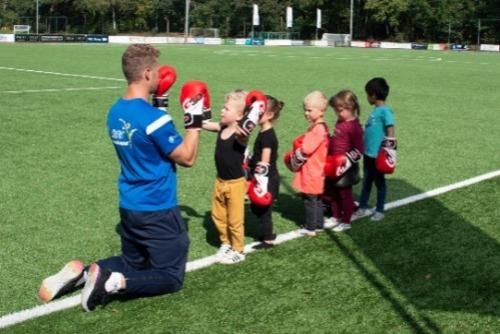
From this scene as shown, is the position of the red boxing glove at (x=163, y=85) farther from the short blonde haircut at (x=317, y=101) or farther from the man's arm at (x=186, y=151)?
the short blonde haircut at (x=317, y=101)

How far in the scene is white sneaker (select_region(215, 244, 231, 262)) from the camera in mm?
5018

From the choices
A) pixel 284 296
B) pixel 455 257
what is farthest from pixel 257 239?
pixel 455 257

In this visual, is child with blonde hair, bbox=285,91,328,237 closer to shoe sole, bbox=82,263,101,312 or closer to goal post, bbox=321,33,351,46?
shoe sole, bbox=82,263,101,312

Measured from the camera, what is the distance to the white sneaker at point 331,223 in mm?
6010

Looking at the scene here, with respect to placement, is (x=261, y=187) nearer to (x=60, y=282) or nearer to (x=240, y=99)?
(x=240, y=99)

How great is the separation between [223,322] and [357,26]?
92.9 metres

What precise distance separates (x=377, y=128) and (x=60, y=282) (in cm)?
339

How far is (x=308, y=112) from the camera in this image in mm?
5602

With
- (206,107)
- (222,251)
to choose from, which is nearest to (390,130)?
(222,251)

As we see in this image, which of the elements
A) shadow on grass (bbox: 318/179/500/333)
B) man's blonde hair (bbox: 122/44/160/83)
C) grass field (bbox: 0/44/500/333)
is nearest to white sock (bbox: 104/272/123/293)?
grass field (bbox: 0/44/500/333)

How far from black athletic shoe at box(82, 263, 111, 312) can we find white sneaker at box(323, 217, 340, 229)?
2486 mm

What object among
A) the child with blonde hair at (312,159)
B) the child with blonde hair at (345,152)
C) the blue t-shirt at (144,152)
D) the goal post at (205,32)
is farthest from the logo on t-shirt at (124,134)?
the goal post at (205,32)

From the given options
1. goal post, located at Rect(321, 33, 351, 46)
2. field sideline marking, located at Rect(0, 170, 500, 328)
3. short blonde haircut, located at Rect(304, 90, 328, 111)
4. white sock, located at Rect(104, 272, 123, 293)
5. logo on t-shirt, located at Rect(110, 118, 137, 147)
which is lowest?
field sideline marking, located at Rect(0, 170, 500, 328)

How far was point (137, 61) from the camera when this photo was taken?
4.05 m
